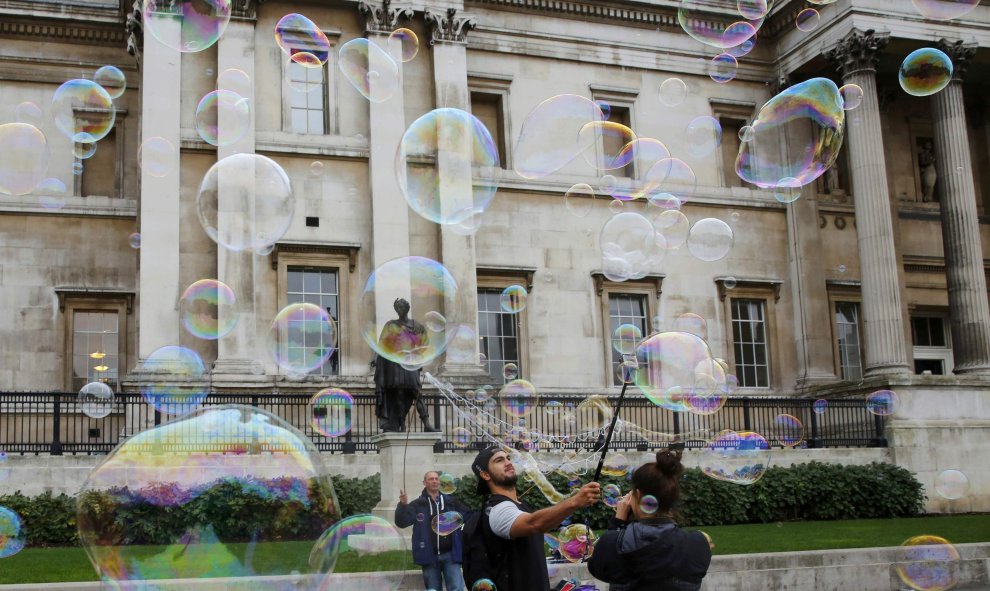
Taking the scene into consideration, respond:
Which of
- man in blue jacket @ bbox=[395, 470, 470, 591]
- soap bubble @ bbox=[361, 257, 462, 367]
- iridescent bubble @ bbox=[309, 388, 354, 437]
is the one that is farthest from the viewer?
iridescent bubble @ bbox=[309, 388, 354, 437]

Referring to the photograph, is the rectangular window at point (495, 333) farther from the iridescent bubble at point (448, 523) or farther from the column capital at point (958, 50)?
the iridescent bubble at point (448, 523)

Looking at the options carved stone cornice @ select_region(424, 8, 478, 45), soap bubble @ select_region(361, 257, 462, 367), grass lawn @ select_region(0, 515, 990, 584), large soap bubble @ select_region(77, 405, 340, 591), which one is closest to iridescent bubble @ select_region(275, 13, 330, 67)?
carved stone cornice @ select_region(424, 8, 478, 45)

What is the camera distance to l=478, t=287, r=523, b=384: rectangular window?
28.5 meters

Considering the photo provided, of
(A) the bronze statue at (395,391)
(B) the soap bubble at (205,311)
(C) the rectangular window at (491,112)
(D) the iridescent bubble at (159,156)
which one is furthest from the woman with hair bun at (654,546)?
(C) the rectangular window at (491,112)

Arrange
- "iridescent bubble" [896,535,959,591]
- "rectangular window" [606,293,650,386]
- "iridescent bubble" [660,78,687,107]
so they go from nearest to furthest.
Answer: "iridescent bubble" [896,535,959,591]
"iridescent bubble" [660,78,687,107]
"rectangular window" [606,293,650,386]

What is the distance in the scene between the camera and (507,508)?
5680mm

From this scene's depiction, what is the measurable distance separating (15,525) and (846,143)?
997 inches

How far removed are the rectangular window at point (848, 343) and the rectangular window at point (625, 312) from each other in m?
5.90

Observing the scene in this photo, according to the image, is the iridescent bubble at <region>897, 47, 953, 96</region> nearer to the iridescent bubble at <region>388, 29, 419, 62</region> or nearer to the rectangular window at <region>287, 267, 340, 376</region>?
the iridescent bubble at <region>388, 29, 419, 62</region>

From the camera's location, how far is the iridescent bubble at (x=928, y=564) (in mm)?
11992

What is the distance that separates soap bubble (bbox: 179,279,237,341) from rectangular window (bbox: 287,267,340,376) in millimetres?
7081

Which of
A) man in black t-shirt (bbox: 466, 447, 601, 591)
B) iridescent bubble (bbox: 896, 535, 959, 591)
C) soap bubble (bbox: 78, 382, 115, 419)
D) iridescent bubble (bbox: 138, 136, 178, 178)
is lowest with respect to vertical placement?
iridescent bubble (bbox: 896, 535, 959, 591)

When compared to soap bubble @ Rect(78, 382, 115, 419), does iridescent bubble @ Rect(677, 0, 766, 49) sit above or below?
above

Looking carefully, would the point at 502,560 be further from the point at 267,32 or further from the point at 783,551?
the point at 267,32
